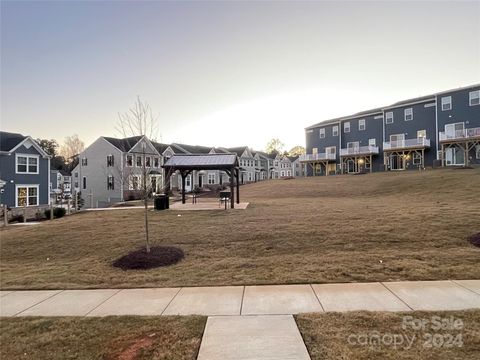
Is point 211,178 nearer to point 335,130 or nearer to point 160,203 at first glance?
point 335,130

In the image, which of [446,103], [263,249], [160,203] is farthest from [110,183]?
[446,103]

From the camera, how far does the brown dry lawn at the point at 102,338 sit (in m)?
3.64

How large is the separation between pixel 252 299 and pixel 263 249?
11.3ft

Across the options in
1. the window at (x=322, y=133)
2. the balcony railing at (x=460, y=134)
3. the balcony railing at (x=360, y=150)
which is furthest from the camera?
the window at (x=322, y=133)

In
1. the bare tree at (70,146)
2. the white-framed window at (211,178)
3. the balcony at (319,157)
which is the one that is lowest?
the white-framed window at (211,178)

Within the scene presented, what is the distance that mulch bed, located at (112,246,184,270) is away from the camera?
780 cm

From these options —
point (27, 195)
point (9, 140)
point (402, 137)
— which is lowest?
point (27, 195)

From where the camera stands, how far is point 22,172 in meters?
29.8

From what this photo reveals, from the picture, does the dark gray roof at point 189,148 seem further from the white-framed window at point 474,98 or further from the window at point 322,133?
the white-framed window at point 474,98

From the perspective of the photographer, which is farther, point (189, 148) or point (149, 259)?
point (189, 148)

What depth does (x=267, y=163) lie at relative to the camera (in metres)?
75.7

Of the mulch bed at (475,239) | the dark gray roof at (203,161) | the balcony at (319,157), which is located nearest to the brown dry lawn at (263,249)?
the mulch bed at (475,239)

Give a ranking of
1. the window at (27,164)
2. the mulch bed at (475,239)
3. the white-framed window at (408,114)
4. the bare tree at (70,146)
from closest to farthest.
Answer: the mulch bed at (475,239)
the window at (27,164)
the white-framed window at (408,114)
the bare tree at (70,146)

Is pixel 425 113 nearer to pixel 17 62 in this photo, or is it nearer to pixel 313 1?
pixel 313 1
